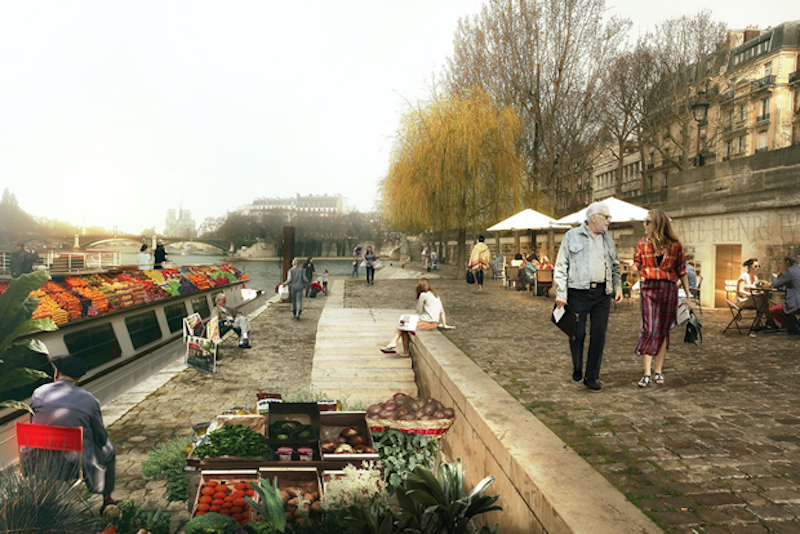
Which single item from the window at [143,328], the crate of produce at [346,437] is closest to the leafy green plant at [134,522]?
the crate of produce at [346,437]

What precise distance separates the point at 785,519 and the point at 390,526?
80.5 inches

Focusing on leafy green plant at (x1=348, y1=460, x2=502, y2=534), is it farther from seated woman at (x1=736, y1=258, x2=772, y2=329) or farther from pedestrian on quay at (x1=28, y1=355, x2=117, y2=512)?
seated woman at (x1=736, y1=258, x2=772, y2=329)

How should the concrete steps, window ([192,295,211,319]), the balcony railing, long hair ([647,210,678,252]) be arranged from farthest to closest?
the balcony railing < window ([192,295,211,319]) < the concrete steps < long hair ([647,210,678,252])

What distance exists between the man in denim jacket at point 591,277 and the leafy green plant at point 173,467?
369 cm

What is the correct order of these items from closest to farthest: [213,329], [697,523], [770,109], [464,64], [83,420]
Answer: [697,523]
[83,420]
[213,329]
[464,64]
[770,109]

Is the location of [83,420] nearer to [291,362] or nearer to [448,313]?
[291,362]

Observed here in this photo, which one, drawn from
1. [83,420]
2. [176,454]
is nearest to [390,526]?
[176,454]

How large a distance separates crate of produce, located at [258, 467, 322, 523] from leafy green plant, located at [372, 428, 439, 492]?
75cm

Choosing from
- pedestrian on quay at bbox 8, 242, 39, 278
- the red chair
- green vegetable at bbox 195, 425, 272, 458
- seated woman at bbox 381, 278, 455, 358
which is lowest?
green vegetable at bbox 195, 425, 272, 458

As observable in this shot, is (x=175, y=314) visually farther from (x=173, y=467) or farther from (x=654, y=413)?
(x=654, y=413)

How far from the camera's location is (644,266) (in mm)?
5402

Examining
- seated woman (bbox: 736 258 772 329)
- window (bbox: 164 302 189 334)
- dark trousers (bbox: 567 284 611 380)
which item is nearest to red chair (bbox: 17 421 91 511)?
dark trousers (bbox: 567 284 611 380)

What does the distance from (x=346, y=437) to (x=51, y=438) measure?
2197 mm

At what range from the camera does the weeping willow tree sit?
859 inches
